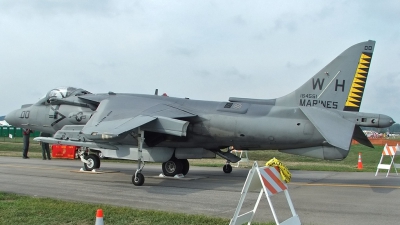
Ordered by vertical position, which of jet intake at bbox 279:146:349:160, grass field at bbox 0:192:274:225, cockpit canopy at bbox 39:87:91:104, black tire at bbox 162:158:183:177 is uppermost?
cockpit canopy at bbox 39:87:91:104

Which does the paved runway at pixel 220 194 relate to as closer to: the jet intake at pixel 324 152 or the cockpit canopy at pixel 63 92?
the jet intake at pixel 324 152

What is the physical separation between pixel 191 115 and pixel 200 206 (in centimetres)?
547

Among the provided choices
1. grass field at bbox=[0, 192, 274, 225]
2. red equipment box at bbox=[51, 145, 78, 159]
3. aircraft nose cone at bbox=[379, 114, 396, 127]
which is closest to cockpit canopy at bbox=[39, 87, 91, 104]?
red equipment box at bbox=[51, 145, 78, 159]

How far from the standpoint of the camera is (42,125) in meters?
18.6

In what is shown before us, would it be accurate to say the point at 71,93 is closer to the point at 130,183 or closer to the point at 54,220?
the point at 130,183

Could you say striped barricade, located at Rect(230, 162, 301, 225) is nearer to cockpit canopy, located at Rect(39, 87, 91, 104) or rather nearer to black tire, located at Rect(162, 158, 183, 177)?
black tire, located at Rect(162, 158, 183, 177)

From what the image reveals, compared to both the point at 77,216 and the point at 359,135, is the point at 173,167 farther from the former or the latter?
the point at 77,216

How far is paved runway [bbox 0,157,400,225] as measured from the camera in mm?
8945

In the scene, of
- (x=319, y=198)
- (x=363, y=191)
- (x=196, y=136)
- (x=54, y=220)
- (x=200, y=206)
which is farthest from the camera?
(x=196, y=136)

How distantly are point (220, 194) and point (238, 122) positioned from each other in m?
3.34

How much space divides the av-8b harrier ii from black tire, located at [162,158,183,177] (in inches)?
1.5

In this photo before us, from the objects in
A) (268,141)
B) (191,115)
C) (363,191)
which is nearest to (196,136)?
(191,115)

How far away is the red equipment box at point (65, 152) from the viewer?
2692 centimetres

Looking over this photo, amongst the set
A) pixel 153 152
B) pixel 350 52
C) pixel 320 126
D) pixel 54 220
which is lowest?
pixel 54 220
